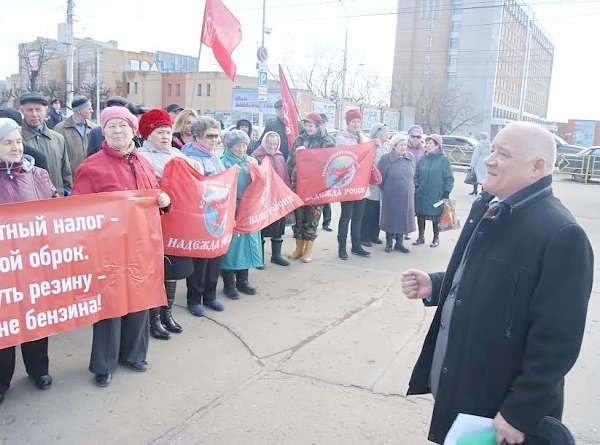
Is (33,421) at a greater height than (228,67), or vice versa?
(228,67)

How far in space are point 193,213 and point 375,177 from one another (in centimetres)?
381

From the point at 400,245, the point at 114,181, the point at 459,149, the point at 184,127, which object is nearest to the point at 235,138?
the point at 184,127

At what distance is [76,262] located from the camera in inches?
136

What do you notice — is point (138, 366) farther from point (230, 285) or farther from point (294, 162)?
point (294, 162)

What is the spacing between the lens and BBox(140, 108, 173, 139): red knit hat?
→ 4.33 meters

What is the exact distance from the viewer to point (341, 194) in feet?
23.9

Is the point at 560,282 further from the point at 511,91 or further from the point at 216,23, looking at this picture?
the point at 511,91

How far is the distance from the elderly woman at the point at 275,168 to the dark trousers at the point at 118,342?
115 inches

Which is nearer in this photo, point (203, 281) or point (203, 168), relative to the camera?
point (203, 168)

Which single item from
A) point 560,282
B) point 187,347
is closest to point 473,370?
point 560,282

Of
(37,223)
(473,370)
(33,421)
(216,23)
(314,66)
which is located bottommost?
(33,421)

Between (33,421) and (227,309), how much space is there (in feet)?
7.49

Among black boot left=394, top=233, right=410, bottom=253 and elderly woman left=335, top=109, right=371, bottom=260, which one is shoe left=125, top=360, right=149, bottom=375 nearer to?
elderly woman left=335, top=109, right=371, bottom=260

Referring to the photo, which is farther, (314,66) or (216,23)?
(314,66)
